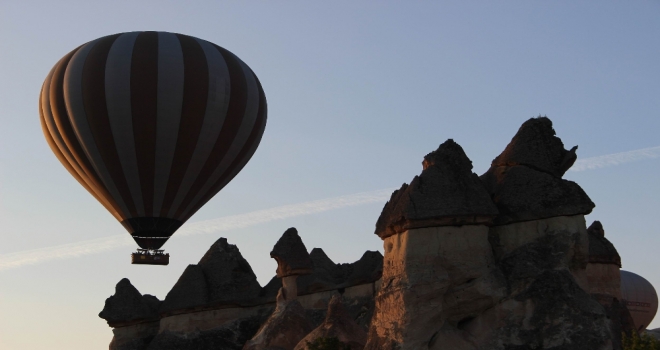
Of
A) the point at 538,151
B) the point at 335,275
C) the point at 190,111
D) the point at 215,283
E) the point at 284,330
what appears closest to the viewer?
the point at 538,151

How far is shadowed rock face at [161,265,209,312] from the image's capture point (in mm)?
40344

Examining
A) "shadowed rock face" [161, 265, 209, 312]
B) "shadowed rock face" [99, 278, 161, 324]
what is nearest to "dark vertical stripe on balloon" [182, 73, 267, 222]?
"shadowed rock face" [99, 278, 161, 324]

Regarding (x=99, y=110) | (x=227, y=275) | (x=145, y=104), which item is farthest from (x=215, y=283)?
(x=99, y=110)

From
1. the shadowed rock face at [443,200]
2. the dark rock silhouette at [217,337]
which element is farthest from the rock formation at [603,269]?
the dark rock silhouette at [217,337]

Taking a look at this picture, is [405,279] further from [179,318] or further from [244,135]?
[244,135]

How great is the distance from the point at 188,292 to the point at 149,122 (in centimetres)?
688

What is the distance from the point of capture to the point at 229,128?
147 feet

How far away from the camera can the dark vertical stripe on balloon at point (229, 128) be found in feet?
146

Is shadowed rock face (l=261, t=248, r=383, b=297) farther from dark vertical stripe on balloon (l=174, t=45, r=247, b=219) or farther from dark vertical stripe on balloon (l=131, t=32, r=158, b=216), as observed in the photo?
dark vertical stripe on balloon (l=131, t=32, r=158, b=216)

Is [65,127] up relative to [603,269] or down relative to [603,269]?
up

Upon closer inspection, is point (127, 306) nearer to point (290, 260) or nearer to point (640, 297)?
point (290, 260)

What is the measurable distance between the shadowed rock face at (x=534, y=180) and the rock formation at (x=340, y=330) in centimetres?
513

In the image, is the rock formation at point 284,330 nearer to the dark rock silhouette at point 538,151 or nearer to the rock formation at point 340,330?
the rock formation at point 340,330

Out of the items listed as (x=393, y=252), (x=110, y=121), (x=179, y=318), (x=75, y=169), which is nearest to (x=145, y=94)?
(x=110, y=121)
